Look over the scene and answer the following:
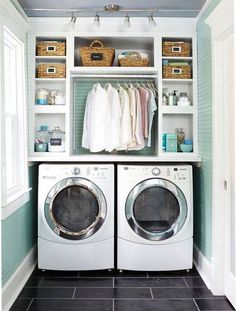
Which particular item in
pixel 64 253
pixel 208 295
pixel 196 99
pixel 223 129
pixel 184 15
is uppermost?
pixel 184 15

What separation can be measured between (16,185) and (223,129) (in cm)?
180

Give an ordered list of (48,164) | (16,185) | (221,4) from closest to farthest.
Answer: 1. (221,4)
2. (16,185)
3. (48,164)

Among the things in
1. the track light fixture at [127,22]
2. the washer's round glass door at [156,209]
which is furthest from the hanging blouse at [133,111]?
the track light fixture at [127,22]

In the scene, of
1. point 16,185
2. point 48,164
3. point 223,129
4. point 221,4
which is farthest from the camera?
point 48,164

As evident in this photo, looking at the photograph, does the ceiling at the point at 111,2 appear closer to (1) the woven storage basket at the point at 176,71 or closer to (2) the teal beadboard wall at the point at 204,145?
(2) the teal beadboard wall at the point at 204,145

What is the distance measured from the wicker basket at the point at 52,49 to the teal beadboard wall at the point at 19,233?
3.68 ft

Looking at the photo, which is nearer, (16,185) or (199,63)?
(16,185)

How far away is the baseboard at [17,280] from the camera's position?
2350mm

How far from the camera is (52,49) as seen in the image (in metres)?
3.16

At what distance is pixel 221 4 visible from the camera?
230 centimetres

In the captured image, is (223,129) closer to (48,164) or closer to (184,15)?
(184,15)

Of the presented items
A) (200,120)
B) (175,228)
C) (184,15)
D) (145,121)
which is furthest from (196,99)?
(175,228)

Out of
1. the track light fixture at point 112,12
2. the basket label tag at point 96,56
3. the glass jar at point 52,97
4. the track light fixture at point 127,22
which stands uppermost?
the track light fixture at point 112,12

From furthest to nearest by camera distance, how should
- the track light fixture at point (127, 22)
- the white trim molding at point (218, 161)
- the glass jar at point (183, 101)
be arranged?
the glass jar at point (183, 101), the track light fixture at point (127, 22), the white trim molding at point (218, 161)
